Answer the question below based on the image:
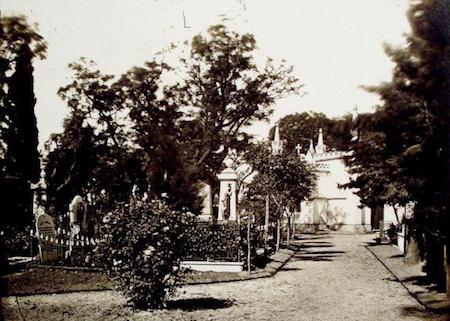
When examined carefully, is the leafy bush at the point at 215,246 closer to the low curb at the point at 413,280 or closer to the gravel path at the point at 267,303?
the gravel path at the point at 267,303

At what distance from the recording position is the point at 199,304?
9641mm

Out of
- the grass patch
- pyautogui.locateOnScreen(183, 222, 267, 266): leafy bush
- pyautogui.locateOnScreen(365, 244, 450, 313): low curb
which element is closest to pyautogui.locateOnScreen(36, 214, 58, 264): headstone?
the grass patch

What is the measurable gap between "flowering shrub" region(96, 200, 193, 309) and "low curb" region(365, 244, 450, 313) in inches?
219

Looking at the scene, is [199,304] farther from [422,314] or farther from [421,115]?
[421,115]

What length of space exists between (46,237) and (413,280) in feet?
36.4

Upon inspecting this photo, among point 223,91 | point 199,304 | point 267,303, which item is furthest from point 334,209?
point 199,304

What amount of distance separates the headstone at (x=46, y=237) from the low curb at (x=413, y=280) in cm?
1025

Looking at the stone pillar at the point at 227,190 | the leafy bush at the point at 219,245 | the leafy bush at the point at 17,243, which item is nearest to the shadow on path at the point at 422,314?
the leafy bush at the point at 219,245

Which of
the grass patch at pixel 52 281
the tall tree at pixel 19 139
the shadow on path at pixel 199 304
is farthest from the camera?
the tall tree at pixel 19 139

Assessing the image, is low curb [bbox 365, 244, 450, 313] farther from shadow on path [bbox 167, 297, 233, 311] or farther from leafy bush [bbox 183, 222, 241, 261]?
leafy bush [bbox 183, 222, 241, 261]

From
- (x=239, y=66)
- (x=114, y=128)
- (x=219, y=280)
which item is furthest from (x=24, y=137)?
(x=219, y=280)

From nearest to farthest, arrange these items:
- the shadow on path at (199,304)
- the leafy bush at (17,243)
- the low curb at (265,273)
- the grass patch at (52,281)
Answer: the shadow on path at (199,304)
the grass patch at (52,281)
the low curb at (265,273)
the leafy bush at (17,243)

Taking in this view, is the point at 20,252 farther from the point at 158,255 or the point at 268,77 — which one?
the point at 268,77

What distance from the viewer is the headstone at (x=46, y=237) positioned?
1374 cm
